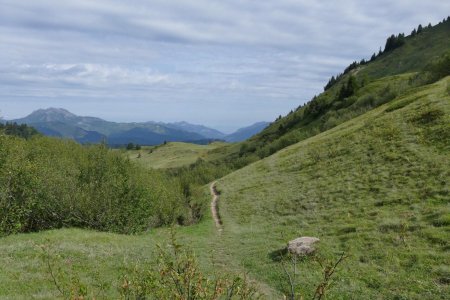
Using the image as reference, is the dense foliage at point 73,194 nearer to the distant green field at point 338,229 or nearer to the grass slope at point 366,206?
the distant green field at point 338,229

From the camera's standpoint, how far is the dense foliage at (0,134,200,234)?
3681 cm

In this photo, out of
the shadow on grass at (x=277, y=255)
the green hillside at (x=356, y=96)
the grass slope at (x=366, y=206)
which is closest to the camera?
the grass slope at (x=366, y=206)

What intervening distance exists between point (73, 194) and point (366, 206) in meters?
26.9

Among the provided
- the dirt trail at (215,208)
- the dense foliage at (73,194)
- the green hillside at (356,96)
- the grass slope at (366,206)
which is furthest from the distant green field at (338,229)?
the green hillside at (356,96)

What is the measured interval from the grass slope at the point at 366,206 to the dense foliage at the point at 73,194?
969cm

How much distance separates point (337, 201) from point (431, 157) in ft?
29.9

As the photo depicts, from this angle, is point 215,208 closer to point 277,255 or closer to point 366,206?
point 366,206

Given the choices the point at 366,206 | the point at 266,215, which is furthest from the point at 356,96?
the point at 366,206

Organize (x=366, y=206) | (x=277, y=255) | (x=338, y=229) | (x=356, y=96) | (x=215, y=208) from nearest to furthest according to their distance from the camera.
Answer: (x=277, y=255)
(x=338, y=229)
(x=366, y=206)
(x=215, y=208)
(x=356, y=96)

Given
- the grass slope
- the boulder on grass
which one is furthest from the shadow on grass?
the boulder on grass

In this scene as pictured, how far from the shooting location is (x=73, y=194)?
39781mm

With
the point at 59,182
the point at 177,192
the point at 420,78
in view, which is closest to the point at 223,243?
the point at 59,182

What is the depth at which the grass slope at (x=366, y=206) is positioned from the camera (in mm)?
19656

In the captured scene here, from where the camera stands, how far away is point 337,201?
1426 inches
